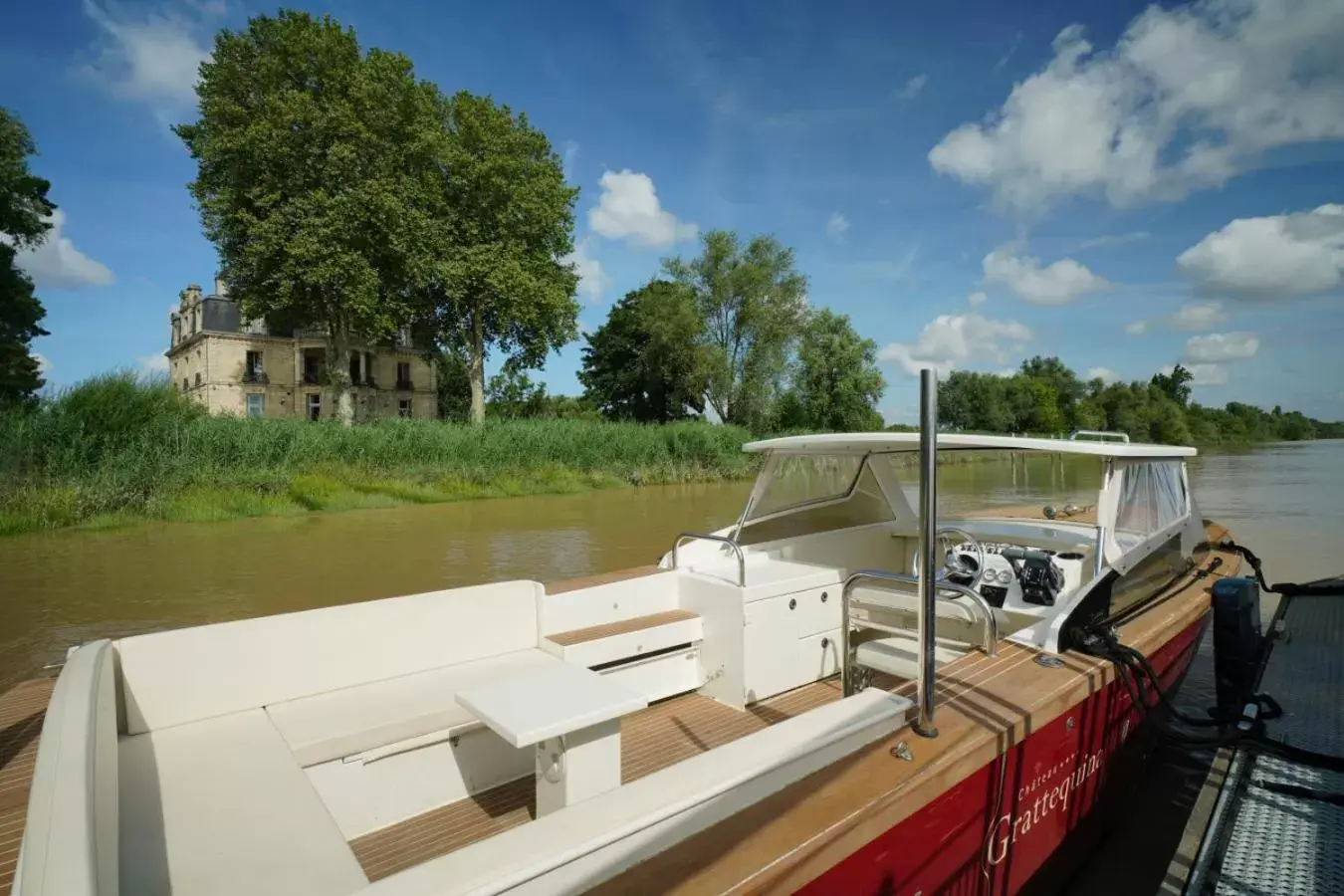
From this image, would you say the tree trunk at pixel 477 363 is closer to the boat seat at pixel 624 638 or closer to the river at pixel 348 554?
the river at pixel 348 554

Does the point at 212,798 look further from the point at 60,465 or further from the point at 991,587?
the point at 60,465

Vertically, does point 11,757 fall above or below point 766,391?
below

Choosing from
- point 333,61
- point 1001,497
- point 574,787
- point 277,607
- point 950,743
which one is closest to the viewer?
point 950,743

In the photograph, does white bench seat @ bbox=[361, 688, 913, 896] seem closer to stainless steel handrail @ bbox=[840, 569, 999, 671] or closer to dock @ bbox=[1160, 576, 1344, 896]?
stainless steel handrail @ bbox=[840, 569, 999, 671]

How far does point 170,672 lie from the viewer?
241 centimetres

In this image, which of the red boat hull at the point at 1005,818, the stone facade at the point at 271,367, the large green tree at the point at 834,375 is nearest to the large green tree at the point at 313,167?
the stone facade at the point at 271,367

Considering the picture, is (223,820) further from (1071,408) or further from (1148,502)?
(1071,408)

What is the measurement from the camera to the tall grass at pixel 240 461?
11820 millimetres

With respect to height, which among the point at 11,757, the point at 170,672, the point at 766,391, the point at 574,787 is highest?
the point at 766,391

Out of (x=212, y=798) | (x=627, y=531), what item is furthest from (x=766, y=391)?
(x=212, y=798)

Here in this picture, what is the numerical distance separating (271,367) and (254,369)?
29.4 inches

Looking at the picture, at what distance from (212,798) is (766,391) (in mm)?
30444

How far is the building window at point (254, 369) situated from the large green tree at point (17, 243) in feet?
26.9

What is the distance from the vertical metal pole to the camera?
69.4 inches
